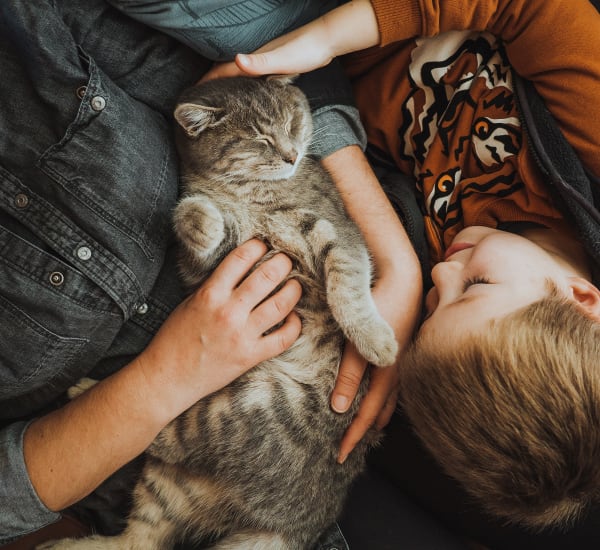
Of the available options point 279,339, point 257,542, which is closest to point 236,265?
point 279,339

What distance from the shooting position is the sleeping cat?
1.16 m

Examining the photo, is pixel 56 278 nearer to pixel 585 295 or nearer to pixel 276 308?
pixel 276 308

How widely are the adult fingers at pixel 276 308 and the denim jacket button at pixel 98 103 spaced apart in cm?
59

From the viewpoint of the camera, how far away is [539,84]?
122cm

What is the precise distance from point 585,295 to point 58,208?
49.8 inches

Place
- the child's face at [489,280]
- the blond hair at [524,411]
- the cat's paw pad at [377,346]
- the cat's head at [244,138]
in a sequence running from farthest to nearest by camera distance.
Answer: the cat's head at [244,138] < the cat's paw pad at [377,346] < the child's face at [489,280] < the blond hair at [524,411]

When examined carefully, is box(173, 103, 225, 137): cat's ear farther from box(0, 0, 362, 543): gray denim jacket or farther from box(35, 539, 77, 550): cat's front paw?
box(35, 539, 77, 550): cat's front paw

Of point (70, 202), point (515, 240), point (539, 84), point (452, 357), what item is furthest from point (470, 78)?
point (70, 202)

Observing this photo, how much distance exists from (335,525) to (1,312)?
1.01 meters

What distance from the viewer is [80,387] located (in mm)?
1288

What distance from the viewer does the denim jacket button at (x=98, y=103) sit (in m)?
1.07

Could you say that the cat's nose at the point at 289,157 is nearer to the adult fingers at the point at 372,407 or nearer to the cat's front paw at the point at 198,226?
the cat's front paw at the point at 198,226

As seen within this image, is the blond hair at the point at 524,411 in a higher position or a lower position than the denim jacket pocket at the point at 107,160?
lower

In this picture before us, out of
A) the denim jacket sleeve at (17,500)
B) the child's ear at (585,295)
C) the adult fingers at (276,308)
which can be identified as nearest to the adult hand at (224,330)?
the adult fingers at (276,308)
